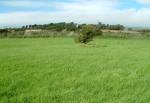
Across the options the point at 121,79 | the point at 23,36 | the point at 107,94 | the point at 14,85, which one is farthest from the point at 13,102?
the point at 23,36

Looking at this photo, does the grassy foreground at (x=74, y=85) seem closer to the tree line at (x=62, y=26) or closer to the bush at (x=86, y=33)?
the bush at (x=86, y=33)

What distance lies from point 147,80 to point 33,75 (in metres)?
4.21

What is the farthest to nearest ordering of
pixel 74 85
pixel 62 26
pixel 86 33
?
pixel 62 26, pixel 86 33, pixel 74 85

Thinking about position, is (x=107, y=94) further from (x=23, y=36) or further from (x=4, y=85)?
(x=23, y=36)

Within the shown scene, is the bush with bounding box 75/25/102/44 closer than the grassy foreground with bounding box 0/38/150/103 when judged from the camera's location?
No

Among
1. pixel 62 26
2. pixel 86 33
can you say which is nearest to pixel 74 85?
pixel 86 33

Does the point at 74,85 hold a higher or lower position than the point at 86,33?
lower

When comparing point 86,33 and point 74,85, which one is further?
point 86,33

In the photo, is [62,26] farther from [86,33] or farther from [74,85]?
[74,85]

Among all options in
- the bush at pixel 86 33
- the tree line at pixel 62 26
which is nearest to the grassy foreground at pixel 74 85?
the bush at pixel 86 33

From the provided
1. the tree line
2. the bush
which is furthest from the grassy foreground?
the tree line

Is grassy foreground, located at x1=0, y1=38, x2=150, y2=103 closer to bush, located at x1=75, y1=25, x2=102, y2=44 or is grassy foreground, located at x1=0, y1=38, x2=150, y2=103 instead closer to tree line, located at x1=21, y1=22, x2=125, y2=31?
bush, located at x1=75, y1=25, x2=102, y2=44

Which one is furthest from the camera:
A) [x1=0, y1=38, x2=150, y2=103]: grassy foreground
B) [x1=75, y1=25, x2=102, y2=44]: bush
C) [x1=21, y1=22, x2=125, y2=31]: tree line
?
[x1=21, y1=22, x2=125, y2=31]: tree line

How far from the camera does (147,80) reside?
11.0m
